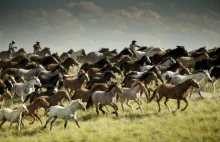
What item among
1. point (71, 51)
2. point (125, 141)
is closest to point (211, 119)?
point (125, 141)

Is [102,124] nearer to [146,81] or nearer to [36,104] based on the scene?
[36,104]

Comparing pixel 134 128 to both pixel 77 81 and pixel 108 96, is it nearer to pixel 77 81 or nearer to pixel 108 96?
pixel 108 96

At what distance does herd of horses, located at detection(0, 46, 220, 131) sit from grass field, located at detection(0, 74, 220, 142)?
1.53ft

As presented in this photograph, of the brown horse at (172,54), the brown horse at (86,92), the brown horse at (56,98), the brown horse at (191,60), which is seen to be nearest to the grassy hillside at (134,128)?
the brown horse at (86,92)

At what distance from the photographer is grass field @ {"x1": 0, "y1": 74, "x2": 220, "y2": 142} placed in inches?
396

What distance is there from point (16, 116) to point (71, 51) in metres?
18.4

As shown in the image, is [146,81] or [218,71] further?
[218,71]

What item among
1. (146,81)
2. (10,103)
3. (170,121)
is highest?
(146,81)

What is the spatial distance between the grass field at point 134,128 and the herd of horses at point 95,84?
1.53 ft

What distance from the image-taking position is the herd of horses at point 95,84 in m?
11.5

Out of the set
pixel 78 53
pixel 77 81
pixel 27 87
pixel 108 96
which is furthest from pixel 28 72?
pixel 78 53

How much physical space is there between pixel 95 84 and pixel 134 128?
3.81 m

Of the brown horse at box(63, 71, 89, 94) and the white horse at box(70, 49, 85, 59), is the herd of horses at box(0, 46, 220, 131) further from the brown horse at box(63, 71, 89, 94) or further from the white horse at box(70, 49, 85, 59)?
the white horse at box(70, 49, 85, 59)

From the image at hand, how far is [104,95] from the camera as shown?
487 inches
